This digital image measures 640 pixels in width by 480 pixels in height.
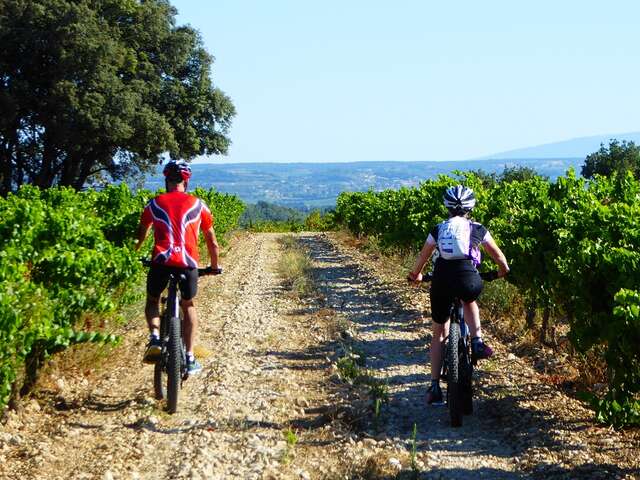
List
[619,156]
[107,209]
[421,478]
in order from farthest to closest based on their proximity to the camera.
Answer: [619,156] → [107,209] → [421,478]

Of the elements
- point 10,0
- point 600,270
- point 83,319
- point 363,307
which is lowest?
point 363,307

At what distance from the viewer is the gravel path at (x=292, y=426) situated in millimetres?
5125

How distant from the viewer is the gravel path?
5125 mm

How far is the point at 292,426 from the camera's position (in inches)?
239

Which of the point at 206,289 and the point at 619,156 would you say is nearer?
the point at 206,289

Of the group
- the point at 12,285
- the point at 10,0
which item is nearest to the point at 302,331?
the point at 12,285

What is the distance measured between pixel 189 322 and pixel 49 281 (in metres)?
1.27

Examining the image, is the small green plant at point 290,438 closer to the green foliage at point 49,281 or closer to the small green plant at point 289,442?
the small green plant at point 289,442

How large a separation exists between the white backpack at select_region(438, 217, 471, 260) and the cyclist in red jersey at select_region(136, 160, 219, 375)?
2.06 m

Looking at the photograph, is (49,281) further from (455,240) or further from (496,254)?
(496,254)

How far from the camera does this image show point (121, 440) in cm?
559

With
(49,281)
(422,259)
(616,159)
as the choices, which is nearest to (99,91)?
(49,281)

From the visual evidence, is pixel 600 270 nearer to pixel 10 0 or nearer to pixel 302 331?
pixel 302 331

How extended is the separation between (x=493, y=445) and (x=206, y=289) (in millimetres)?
9435
